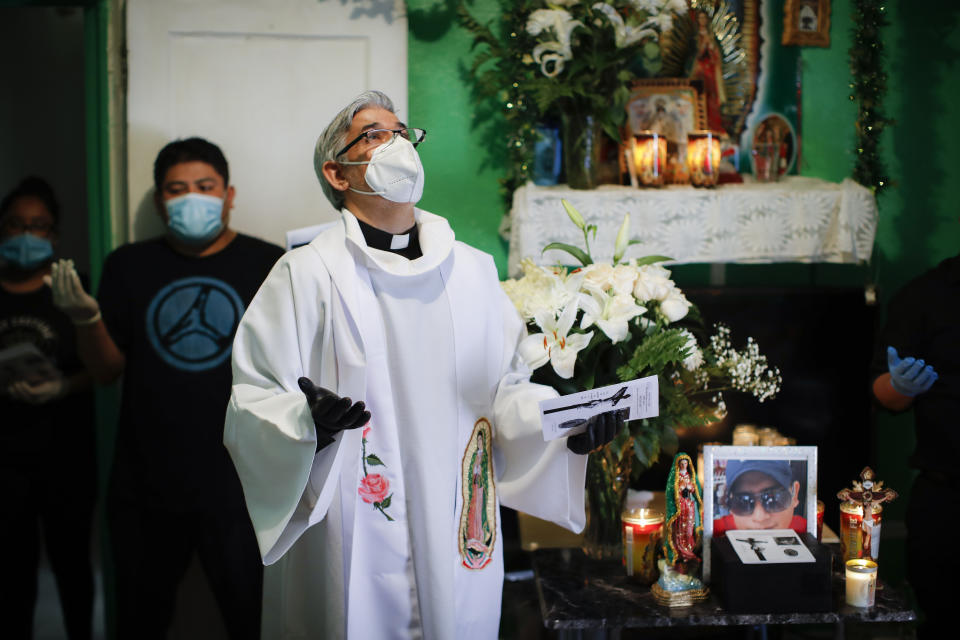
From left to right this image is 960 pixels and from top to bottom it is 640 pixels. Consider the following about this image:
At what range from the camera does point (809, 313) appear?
10.3 feet

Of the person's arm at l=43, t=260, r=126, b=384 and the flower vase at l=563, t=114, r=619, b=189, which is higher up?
the flower vase at l=563, t=114, r=619, b=189

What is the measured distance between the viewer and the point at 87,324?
2691mm

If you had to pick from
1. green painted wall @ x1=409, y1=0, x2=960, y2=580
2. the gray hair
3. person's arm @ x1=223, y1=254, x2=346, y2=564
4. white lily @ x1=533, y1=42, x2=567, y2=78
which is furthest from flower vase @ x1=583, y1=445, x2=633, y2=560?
white lily @ x1=533, y1=42, x2=567, y2=78

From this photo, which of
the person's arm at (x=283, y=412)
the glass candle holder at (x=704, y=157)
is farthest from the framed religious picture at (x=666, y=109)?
the person's arm at (x=283, y=412)

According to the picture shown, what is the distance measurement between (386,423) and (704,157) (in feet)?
5.58

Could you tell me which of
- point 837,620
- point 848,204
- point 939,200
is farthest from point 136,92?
point 939,200

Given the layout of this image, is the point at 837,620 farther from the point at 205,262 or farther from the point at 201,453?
the point at 205,262

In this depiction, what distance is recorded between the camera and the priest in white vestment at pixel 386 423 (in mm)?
1854

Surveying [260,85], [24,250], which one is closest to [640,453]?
[260,85]

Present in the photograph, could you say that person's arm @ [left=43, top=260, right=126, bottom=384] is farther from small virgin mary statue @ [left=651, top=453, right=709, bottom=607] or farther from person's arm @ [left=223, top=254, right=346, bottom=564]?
small virgin mary statue @ [left=651, top=453, right=709, bottom=607]

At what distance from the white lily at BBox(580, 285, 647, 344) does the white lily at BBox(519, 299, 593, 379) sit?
0.15 feet

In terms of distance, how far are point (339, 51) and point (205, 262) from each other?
37.5 inches

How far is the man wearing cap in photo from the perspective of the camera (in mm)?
2148

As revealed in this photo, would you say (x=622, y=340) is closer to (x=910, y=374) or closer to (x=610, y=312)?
(x=610, y=312)
